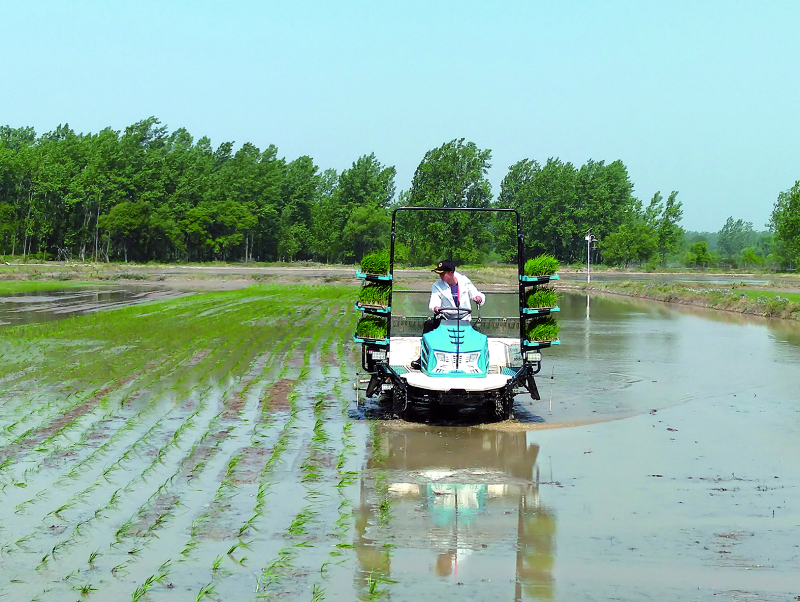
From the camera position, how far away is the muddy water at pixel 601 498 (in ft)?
20.1

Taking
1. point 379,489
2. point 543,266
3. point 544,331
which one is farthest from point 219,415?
point 543,266

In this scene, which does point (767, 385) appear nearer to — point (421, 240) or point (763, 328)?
point (421, 240)

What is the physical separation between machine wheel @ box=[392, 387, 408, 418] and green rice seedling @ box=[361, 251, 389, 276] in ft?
4.85

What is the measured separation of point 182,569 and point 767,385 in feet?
39.7

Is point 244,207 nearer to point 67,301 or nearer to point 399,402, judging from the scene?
point 67,301

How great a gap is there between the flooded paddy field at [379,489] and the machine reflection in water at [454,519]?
0.09 ft

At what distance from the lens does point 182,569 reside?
6.14 metres

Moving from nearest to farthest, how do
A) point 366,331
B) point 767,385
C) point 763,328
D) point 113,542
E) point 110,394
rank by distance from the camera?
1. point 113,542
2. point 366,331
3. point 110,394
4. point 767,385
5. point 763,328

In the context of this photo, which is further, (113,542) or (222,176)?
(222,176)

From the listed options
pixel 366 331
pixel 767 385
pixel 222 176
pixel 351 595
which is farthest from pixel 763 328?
pixel 222 176

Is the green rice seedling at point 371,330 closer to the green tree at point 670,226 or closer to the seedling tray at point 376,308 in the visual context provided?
the seedling tray at point 376,308

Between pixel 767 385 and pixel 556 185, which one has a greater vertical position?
pixel 556 185

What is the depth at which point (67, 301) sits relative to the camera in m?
37.5

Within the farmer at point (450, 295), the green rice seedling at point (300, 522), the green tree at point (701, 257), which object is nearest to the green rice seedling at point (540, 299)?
the farmer at point (450, 295)
